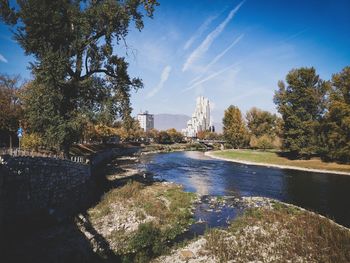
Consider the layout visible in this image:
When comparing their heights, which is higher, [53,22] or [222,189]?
[53,22]

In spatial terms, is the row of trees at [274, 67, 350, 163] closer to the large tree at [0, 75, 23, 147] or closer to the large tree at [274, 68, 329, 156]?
the large tree at [274, 68, 329, 156]

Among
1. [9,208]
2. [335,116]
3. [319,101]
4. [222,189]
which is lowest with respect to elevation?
[222,189]

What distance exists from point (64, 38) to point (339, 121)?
2049 inches

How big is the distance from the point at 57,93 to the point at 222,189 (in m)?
22.4

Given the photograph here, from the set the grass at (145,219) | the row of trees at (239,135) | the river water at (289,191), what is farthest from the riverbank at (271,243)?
the row of trees at (239,135)

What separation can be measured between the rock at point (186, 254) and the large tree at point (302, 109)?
52.9 metres

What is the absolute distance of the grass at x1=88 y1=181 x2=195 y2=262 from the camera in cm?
1373

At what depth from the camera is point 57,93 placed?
22422 mm

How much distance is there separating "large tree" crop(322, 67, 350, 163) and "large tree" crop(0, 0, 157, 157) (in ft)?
142

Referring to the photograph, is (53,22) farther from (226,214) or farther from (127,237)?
(226,214)

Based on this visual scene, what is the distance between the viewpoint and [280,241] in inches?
548

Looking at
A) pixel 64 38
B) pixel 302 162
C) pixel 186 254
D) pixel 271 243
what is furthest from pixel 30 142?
pixel 302 162

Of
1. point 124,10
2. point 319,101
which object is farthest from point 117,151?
point 124,10

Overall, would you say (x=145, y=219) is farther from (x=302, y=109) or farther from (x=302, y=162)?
(x=302, y=109)
